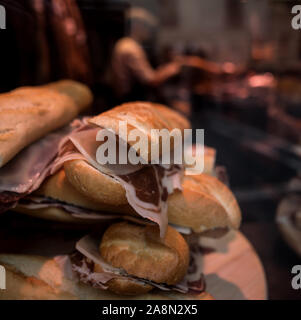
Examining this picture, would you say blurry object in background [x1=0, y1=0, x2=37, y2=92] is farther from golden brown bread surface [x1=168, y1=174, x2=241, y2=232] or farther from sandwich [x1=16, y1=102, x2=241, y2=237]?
golden brown bread surface [x1=168, y1=174, x2=241, y2=232]

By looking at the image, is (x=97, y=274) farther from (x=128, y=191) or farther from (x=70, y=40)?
(x=70, y=40)

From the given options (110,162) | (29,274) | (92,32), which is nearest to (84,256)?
(29,274)

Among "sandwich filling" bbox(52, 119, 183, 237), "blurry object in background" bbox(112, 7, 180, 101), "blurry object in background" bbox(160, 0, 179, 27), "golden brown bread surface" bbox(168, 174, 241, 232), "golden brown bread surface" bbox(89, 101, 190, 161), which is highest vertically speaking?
"blurry object in background" bbox(160, 0, 179, 27)

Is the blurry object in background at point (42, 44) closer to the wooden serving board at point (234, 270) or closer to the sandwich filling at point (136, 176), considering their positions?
the sandwich filling at point (136, 176)

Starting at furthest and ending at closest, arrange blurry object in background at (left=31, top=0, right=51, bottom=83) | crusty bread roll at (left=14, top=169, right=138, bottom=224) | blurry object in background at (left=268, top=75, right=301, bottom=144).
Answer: blurry object in background at (left=268, top=75, right=301, bottom=144) → blurry object in background at (left=31, top=0, right=51, bottom=83) → crusty bread roll at (left=14, top=169, right=138, bottom=224)

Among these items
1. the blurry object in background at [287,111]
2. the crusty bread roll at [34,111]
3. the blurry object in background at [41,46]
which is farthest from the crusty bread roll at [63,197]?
the blurry object in background at [287,111]

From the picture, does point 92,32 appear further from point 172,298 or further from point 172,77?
point 172,298

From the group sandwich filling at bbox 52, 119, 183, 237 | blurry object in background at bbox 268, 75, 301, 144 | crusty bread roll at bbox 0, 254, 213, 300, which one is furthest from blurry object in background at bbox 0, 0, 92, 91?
blurry object in background at bbox 268, 75, 301, 144
